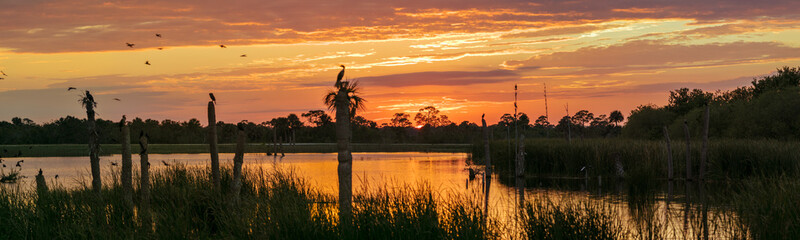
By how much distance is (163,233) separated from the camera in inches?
476

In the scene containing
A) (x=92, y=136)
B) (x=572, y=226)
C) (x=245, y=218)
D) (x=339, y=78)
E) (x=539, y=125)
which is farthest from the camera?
(x=539, y=125)

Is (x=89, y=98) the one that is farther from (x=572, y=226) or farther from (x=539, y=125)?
(x=539, y=125)

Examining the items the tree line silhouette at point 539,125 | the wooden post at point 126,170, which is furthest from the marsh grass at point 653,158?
the wooden post at point 126,170

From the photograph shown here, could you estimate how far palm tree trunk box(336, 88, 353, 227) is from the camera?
1286 centimetres

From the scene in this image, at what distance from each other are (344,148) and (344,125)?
0.55 metres

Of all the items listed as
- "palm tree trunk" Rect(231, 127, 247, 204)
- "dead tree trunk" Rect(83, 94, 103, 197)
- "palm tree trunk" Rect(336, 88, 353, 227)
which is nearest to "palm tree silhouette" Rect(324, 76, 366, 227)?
"palm tree trunk" Rect(336, 88, 353, 227)

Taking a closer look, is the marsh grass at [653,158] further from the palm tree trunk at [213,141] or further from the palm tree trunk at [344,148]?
the palm tree trunk at [344,148]

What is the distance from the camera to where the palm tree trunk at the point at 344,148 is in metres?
12.9

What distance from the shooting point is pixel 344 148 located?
13.4 m

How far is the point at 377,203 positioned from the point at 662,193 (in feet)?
64.1

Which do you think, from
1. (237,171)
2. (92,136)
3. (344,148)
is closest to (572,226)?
(344,148)

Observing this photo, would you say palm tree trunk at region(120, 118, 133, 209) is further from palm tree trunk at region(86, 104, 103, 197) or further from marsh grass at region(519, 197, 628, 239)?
marsh grass at region(519, 197, 628, 239)

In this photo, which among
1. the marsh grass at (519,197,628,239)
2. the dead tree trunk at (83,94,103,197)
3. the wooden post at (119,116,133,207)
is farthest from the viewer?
the dead tree trunk at (83,94,103,197)

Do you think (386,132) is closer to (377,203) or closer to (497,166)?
(497,166)
